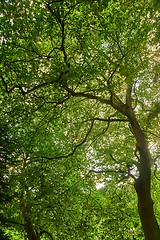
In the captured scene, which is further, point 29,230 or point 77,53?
point 29,230

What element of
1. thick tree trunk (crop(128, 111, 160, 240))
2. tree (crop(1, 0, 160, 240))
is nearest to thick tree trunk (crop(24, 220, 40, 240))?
tree (crop(1, 0, 160, 240))

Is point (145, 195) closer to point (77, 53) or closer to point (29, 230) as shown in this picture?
point (77, 53)

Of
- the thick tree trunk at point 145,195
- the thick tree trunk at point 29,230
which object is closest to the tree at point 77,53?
the thick tree trunk at point 145,195

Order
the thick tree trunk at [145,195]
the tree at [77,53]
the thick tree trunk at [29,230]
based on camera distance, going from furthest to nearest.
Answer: the thick tree trunk at [29,230]
the thick tree trunk at [145,195]
the tree at [77,53]

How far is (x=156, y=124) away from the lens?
45.7 feet

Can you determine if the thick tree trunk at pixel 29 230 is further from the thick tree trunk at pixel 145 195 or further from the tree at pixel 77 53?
Answer: the thick tree trunk at pixel 145 195

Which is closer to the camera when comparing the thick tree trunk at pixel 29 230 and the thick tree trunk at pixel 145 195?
the thick tree trunk at pixel 145 195

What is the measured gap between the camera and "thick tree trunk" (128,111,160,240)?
33.2ft

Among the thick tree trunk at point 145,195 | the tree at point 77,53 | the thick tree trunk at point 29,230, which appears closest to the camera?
the tree at point 77,53

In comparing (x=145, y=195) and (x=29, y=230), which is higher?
(x=29, y=230)

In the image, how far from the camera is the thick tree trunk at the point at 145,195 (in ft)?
33.2

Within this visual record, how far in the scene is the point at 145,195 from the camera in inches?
415

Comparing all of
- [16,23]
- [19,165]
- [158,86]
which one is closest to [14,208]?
[19,165]

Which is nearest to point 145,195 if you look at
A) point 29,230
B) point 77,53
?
point 77,53
